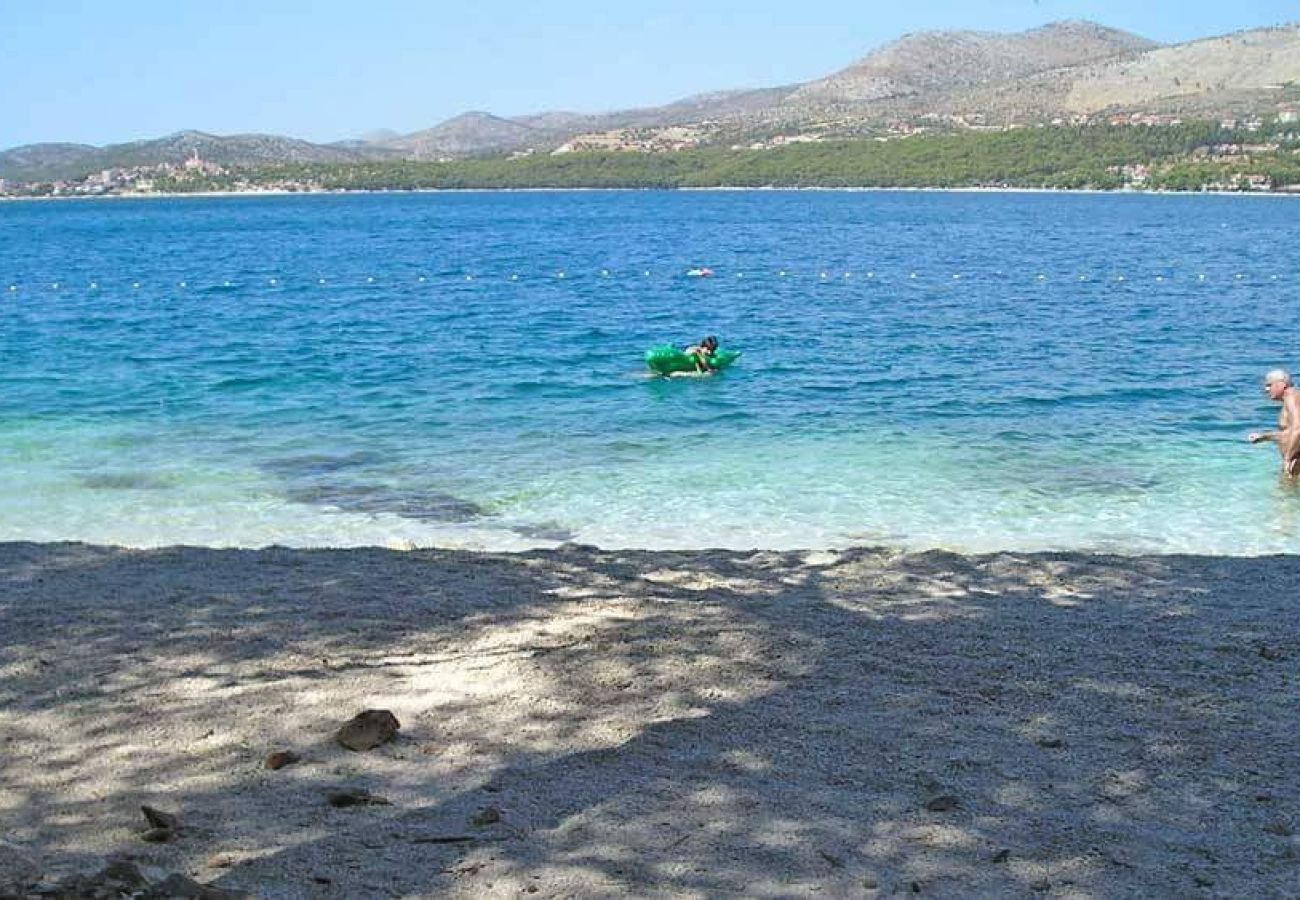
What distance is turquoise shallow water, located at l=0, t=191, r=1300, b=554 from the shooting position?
13.1 m

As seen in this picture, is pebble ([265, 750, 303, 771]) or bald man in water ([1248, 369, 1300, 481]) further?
bald man in water ([1248, 369, 1300, 481])

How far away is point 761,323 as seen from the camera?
34.5 meters

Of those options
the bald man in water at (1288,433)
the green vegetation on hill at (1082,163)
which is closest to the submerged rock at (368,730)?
the bald man in water at (1288,433)

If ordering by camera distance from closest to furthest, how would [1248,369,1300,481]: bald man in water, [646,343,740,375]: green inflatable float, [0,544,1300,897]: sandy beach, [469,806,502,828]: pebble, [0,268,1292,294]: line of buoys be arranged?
1. [0,544,1300,897]: sandy beach
2. [469,806,502,828]: pebble
3. [1248,369,1300,481]: bald man in water
4. [646,343,740,375]: green inflatable float
5. [0,268,1292,294]: line of buoys

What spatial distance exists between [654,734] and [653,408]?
1516 centimetres

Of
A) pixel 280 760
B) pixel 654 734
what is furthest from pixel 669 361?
pixel 280 760

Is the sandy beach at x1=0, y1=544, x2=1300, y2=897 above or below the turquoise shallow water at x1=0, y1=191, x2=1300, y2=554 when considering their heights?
above

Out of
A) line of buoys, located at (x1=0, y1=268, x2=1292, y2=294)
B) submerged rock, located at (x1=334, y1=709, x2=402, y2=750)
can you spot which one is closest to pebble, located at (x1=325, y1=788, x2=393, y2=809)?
submerged rock, located at (x1=334, y1=709, x2=402, y2=750)

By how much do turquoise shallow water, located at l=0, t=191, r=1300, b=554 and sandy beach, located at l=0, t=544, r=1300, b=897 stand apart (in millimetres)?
4064

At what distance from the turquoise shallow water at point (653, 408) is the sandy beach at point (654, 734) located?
4.06m

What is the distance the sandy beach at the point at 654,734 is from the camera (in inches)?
171

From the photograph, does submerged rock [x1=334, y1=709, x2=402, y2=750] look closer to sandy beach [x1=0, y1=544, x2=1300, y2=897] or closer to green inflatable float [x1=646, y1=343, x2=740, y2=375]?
sandy beach [x1=0, y1=544, x2=1300, y2=897]

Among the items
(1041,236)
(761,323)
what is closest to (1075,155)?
(1041,236)

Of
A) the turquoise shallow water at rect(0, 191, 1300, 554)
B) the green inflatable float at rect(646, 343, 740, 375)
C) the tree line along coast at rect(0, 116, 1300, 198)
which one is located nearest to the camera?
the turquoise shallow water at rect(0, 191, 1300, 554)
